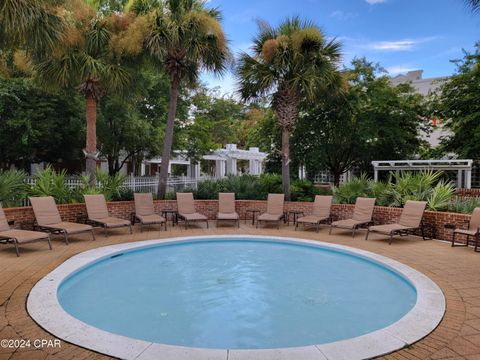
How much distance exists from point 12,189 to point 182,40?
6726mm

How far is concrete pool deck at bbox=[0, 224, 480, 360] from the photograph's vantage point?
133 inches

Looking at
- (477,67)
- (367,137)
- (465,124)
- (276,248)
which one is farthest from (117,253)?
(477,67)

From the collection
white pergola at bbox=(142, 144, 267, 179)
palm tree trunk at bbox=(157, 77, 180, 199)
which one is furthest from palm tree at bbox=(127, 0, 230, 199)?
white pergola at bbox=(142, 144, 267, 179)

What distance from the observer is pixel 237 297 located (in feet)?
19.0

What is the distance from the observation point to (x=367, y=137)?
15562mm

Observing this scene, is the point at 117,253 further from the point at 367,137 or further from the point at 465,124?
the point at 465,124

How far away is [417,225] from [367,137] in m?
7.33

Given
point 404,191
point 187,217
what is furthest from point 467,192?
point 187,217

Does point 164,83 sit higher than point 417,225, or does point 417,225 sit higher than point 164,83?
point 164,83

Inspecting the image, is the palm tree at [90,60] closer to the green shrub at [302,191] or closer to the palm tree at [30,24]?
the palm tree at [30,24]

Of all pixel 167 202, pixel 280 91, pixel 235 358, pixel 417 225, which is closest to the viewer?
pixel 235 358

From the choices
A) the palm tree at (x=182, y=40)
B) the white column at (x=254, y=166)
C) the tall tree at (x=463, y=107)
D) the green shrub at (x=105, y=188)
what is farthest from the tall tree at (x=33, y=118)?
the tall tree at (x=463, y=107)

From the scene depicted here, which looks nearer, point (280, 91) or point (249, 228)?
point (249, 228)

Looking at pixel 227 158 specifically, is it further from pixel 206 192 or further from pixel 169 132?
pixel 169 132
